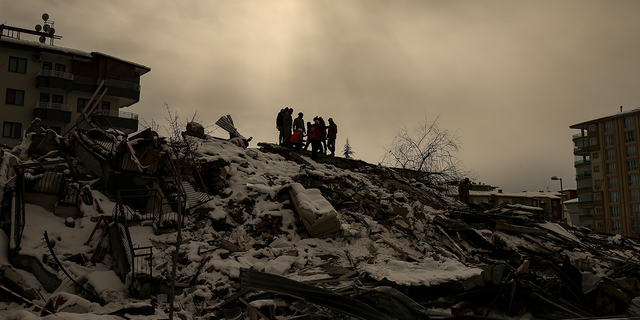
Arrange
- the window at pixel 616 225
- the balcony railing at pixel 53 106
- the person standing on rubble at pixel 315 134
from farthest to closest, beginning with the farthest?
the window at pixel 616 225, the balcony railing at pixel 53 106, the person standing on rubble at pixel 315 134

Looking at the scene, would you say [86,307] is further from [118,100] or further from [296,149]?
[118,100]

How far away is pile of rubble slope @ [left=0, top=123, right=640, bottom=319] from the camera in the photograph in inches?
252

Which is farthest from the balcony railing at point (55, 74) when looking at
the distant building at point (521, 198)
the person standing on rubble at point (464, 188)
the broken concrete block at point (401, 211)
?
the distant building at point (521, 198)

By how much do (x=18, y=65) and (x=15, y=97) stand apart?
7.79 feet

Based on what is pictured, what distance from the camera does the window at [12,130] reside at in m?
29.2

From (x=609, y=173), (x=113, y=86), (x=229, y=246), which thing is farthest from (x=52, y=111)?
(x=609, y=173)

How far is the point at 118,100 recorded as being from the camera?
110ft

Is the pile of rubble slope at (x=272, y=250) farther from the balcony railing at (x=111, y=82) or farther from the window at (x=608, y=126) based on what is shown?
the window at (x=608, y=126)

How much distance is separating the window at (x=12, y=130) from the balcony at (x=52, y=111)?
1.42m

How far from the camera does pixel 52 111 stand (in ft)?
98.6

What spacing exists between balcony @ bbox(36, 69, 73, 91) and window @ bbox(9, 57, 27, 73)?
4.03ft

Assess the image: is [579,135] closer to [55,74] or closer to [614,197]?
[614,197]

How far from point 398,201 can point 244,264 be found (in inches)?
251

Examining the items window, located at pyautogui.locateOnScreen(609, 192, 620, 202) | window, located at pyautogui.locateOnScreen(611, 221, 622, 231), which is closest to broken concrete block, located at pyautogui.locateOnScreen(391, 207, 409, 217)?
window, located at pyautogui.locateOnScreen(611, 221, 622, 231)
